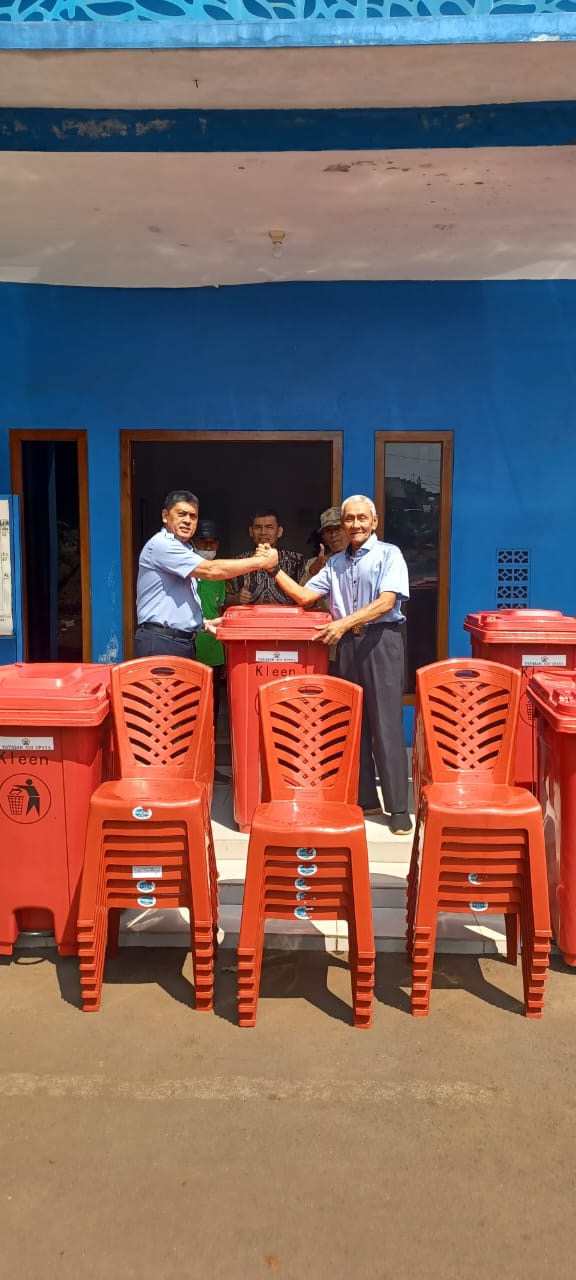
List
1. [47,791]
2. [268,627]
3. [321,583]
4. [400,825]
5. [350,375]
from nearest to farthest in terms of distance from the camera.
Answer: [47,791] < [268,627] < [400,825] < [321,583] < [350,375]

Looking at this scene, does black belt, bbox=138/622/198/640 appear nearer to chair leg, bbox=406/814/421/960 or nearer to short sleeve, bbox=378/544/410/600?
short sleeve, bbox=378/544/410/600

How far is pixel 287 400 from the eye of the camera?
612cm

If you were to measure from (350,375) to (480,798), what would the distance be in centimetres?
376

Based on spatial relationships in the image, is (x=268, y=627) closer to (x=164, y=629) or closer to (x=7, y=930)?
(x=164, y=629)

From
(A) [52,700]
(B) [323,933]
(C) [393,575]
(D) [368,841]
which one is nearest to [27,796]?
(A) [52,700]

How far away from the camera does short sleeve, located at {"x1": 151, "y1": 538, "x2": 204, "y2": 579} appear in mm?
4598

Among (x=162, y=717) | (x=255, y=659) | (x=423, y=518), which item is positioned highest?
(x=423, y=518)

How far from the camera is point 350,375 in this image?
6086mm

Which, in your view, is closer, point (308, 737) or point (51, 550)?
point (308, 737)

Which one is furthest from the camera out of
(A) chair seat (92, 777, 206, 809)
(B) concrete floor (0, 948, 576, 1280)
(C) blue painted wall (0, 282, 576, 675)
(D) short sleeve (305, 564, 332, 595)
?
(C) blue painted wall (0, 282, 576, 675)

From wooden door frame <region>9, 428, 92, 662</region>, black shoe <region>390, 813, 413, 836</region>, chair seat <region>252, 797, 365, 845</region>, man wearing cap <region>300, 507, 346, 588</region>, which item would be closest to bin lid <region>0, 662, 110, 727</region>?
chair seat <region>252, 797, 365, 845</region>

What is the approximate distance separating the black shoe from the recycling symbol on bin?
2.07 m

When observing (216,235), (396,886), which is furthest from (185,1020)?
(216,235)

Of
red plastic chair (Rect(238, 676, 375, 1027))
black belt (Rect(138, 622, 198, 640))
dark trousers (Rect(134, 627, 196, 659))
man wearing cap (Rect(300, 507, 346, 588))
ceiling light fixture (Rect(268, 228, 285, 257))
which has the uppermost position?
ceiling light fixture (Rect(268, 228, 285, 257))
